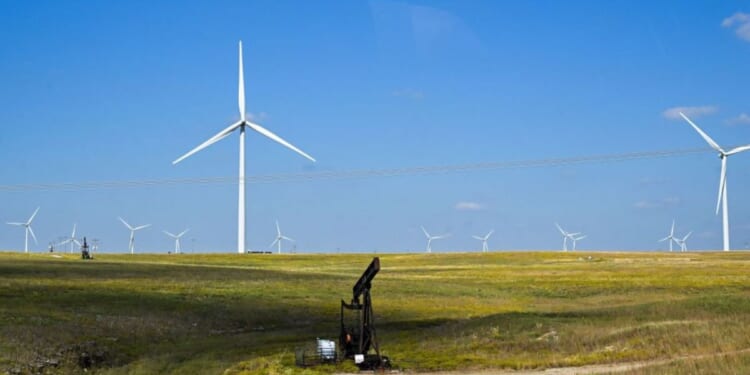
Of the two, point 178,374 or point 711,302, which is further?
point 711,302

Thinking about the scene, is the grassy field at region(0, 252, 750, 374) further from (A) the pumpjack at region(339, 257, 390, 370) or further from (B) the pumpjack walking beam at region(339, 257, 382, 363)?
(B) the pumpjack walking beam at region(339, 257, 382, 363)

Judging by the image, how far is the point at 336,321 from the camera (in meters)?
58.0

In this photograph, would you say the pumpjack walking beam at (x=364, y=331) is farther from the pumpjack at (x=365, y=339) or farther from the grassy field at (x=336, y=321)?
the grassy field at (x=336, y=321)

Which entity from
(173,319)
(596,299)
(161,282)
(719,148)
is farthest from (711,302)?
(719,148)

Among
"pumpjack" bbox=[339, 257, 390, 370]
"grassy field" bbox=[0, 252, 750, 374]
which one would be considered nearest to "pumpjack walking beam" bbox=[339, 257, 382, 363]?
"pumpjack" bbox=[339, 257, 390, 370]

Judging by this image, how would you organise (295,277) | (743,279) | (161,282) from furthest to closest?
(295,277)
(743,279)
(161,282)

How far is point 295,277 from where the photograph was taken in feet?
307

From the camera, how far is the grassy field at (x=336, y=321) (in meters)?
35.9

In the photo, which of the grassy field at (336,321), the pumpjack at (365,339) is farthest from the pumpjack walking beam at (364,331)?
the grassy field at (336,321)

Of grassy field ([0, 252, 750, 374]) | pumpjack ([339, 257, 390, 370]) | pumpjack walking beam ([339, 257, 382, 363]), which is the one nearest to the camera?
pumpjack ([339, 257, 390, 370])

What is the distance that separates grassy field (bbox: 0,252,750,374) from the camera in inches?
1414

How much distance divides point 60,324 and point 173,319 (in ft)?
25.3

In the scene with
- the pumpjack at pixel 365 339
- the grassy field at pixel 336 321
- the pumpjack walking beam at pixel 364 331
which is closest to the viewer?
the pumpjack at pixel 365 339

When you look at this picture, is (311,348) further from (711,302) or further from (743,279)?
(743,279)
